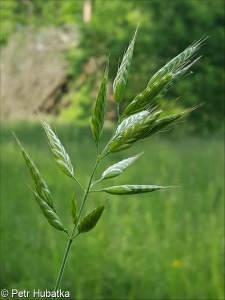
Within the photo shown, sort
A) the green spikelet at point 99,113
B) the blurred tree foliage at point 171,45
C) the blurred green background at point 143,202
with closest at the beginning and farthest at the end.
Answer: the green spikelet at point 99,113 → the blurred green background at point 143,202 → the blurred tree foliage at point 171,45

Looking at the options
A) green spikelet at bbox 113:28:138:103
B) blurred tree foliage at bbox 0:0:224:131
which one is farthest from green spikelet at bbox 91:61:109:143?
blurred tree foliage at bbox 0:0:224:131

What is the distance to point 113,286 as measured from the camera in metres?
4.12

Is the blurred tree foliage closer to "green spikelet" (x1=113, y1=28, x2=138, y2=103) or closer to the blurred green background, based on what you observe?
the blurred green background

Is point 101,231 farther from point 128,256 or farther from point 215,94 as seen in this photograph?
point 215,94

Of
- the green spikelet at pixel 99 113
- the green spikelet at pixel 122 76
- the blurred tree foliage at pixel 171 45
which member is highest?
the green spikelet at pixel 122 76

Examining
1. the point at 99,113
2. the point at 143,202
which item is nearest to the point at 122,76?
the point at 99,113

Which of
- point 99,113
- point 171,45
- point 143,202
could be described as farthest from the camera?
point 171,45

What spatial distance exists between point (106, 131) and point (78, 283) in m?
14.3

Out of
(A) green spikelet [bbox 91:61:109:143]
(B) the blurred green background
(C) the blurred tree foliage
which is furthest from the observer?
(C) the blurred tree foliage

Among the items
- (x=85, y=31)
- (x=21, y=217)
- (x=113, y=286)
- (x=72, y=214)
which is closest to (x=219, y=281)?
(x=113, y=286)

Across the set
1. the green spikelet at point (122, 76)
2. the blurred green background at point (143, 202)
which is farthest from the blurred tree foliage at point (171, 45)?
the green spikelet at point (122, 76)

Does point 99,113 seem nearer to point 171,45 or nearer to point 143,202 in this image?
point 143,202

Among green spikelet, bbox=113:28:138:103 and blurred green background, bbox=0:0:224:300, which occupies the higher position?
A: green spikelet, bbox=113:28:138:103

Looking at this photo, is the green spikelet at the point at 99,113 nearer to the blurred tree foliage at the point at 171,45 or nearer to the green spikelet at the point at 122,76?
the green spikelet at the point at 122,76
